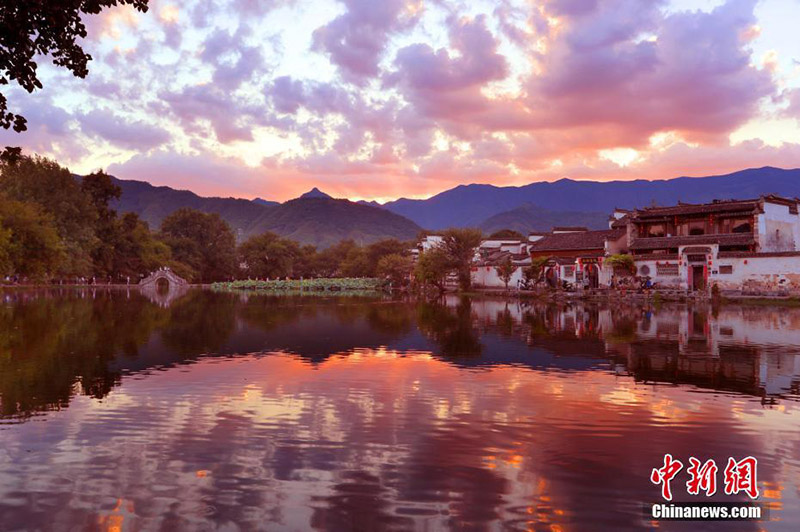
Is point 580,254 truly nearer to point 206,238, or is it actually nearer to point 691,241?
point 691,241

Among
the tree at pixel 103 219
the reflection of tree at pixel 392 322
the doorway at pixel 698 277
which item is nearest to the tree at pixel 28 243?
the reflection of tree at pixel 392 322

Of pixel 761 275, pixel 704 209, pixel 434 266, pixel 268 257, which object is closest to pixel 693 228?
pixel 704 209

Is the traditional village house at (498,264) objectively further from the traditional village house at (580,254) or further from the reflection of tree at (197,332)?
the reflection of tree at (197,332)

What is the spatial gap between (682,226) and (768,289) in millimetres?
12285

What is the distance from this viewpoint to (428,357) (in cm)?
2073

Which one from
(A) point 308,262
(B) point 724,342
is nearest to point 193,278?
(A) point 308,262

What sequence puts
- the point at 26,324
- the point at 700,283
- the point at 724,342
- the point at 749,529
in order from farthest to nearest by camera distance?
the point at 700,283 → the point at 26,324 → the point at 724,342 → the point at 749,529

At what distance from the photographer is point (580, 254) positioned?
224 feet

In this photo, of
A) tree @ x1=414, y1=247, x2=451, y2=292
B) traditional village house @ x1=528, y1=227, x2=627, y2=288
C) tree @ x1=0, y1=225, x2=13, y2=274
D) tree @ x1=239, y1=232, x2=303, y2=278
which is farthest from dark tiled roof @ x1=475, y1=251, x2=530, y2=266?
tree @ x1=239, y1=232, x2=303, y2=278

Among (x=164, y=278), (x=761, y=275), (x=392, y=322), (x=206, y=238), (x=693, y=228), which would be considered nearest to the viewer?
(x=392, y=322)

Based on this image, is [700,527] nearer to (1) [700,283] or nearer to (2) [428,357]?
(2) [428,357]

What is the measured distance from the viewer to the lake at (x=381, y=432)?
7375mm

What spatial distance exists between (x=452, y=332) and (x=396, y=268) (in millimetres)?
77767

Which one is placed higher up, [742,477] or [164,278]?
[164,278]
